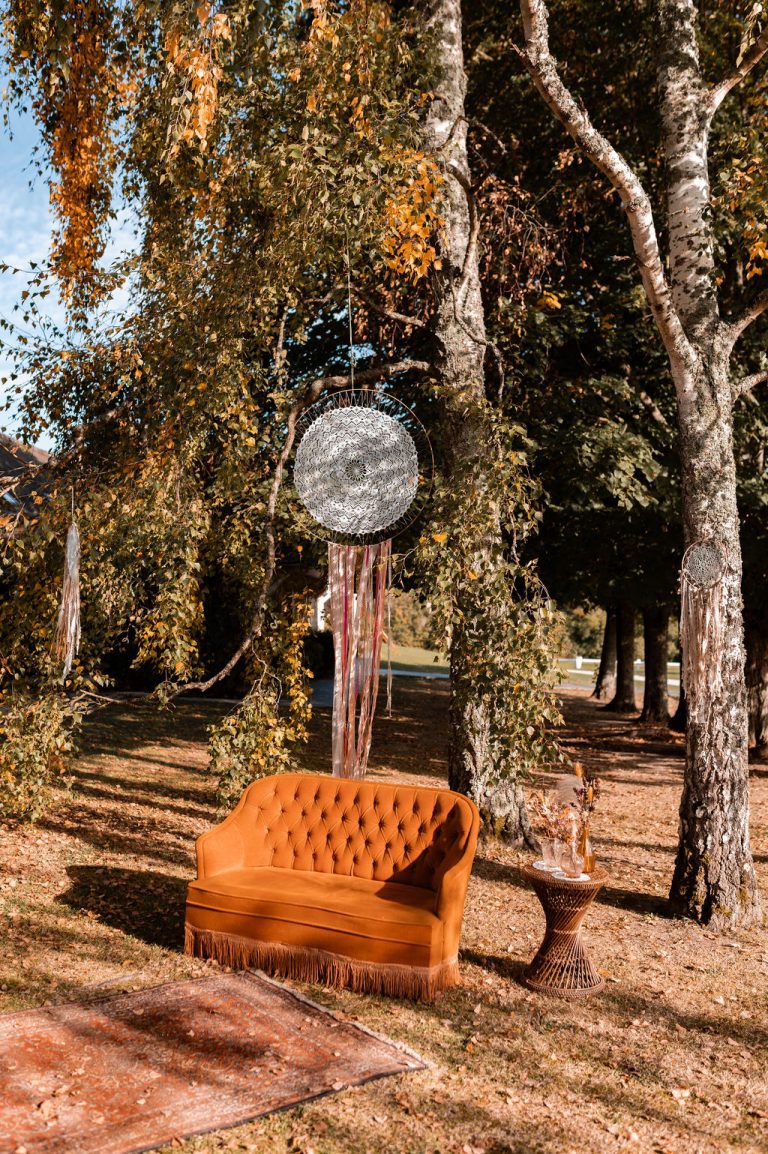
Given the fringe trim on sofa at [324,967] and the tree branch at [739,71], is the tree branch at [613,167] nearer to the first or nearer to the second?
the tree branch at [739,71]

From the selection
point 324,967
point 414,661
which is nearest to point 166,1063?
point 324,967

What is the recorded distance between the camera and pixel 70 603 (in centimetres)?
757

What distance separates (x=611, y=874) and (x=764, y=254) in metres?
5.34

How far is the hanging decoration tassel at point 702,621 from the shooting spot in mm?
7363

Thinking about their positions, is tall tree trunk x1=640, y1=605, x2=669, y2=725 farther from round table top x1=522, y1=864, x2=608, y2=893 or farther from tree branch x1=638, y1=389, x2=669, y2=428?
round table top x1=522, y1=864, x2=608, y2=893

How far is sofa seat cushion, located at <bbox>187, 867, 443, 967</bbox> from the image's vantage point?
5.71 m

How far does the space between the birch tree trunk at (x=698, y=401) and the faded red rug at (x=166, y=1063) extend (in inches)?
129

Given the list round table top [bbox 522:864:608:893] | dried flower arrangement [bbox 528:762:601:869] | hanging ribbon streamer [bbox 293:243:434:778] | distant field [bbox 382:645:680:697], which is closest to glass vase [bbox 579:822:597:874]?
dried flower arrangement [bbox 528:762:601:869]

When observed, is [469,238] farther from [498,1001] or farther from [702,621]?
[498,1001]

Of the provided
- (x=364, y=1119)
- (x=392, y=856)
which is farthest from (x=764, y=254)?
(x=364, y=1119)

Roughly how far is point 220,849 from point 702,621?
377cm

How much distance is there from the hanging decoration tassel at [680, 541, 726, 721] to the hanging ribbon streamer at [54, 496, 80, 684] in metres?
4.45

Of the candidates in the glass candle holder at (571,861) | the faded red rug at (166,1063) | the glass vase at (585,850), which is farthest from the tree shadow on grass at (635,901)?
the faded red rug at (166,1063)

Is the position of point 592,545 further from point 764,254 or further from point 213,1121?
point 213,1121
